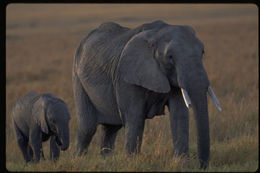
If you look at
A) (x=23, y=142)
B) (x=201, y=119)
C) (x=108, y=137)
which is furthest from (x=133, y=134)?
(x=23, y=142)

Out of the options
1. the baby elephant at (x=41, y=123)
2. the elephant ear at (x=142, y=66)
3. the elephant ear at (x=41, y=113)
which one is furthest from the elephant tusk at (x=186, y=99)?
the elephant ear at (x=41, y=113)

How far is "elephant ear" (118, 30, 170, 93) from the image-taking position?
5.51 metres

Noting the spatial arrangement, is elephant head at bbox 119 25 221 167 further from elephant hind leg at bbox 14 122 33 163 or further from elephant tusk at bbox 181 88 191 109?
elephant hind leg at bbox 14 122 33 163

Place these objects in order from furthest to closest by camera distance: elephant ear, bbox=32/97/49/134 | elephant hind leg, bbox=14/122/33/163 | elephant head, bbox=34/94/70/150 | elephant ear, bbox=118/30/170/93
→ elephant hind leg, bbox=14/122/33/163
elephant ear, bbox=32/97/49/134
elephant head, bbox=34/94/70/150
elephant ear, bbox=118/30/170/93

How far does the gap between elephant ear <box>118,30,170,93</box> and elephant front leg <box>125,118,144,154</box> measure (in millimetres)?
525

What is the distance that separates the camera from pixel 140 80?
5699mm

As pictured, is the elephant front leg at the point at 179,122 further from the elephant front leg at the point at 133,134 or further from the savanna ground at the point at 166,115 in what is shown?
the elephant front leg at the point at 133,134

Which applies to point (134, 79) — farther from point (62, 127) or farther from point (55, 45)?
point (55, 45)

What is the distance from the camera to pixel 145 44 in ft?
18.9

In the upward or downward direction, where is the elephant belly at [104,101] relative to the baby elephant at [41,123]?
upward

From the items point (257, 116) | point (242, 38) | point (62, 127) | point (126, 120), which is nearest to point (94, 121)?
point (62, 127)

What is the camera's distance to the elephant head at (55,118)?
21.8ft

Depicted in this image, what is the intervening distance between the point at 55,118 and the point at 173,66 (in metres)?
2.16

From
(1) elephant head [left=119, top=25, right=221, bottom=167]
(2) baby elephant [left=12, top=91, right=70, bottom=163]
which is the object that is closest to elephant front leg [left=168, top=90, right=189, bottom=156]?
(1) elephant head [left=119, top=25, right=221, bottom=167]
